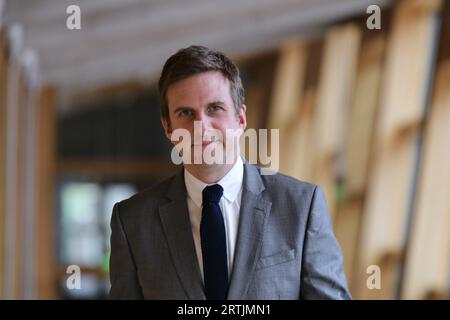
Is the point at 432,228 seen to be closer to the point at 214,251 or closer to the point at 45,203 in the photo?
the point at 214,251

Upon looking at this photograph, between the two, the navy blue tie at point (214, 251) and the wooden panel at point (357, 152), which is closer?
the navy blue tie at point (214, 251)

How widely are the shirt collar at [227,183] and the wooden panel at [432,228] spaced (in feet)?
10.7

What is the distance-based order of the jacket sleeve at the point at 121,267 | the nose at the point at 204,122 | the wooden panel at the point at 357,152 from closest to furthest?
the nose at the point at 204,122 → the jacket sleeve at the point at 121,267 → the wooden panel at the point at 357,152

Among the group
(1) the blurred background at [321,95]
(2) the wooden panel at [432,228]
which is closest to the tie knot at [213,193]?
(1) the blurred background at [321,95]

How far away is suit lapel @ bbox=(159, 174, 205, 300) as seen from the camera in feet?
3.76

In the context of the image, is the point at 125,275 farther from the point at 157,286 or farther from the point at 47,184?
the point at 47,184

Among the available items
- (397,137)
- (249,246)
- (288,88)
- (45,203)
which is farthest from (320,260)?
(45,203)

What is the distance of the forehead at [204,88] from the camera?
109cm

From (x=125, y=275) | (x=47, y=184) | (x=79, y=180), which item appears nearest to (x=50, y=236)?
(x=47, y=184)

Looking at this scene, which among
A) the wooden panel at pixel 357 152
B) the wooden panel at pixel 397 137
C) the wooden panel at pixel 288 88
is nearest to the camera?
the wooden panel at pixel 397 137

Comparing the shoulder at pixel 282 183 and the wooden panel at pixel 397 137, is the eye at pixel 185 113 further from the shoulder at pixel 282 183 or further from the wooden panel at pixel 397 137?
the wooden panel at pixel 397 137

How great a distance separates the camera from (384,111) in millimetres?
4832

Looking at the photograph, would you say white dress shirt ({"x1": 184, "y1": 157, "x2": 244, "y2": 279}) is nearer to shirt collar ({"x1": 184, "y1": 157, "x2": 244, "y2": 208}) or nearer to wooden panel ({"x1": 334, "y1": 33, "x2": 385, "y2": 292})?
shirt collar ({"x1": 184, "y1": 157, "x2": 244, "y2": 208})

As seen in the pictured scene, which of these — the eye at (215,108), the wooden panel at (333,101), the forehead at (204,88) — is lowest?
the eye at (215,108)
